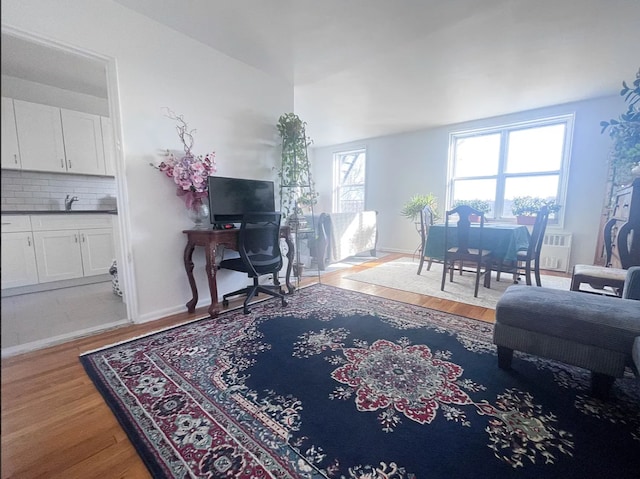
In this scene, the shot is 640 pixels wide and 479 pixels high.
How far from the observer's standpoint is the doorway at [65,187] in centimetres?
204

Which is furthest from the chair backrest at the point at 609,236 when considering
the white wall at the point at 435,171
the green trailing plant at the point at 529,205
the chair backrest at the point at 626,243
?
the white wall at the point at 435,171

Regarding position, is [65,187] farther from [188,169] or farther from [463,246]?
[463,246]

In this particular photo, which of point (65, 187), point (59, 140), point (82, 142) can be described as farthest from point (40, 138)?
point (65, 187)

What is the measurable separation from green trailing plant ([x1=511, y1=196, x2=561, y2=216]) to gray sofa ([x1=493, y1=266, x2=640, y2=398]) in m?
2.74

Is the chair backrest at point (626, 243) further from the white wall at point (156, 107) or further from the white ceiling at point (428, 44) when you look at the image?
the white wall at point (156, 107)

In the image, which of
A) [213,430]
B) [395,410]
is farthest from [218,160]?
[395,410]

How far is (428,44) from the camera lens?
99.7 inches

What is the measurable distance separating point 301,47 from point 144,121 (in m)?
1.54

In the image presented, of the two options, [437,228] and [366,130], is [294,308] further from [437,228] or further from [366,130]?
[366,130]

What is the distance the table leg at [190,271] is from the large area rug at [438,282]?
1.93 meters

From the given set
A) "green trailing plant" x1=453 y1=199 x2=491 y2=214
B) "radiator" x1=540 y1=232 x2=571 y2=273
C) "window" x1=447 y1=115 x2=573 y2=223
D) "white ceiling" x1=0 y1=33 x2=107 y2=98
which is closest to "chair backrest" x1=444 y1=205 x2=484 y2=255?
"green trailing plant" x1=453 y1=199 x2=491 y2=214

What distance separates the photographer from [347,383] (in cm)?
146

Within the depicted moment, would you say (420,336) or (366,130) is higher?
(366,130)

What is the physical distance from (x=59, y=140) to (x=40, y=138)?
0.17m
